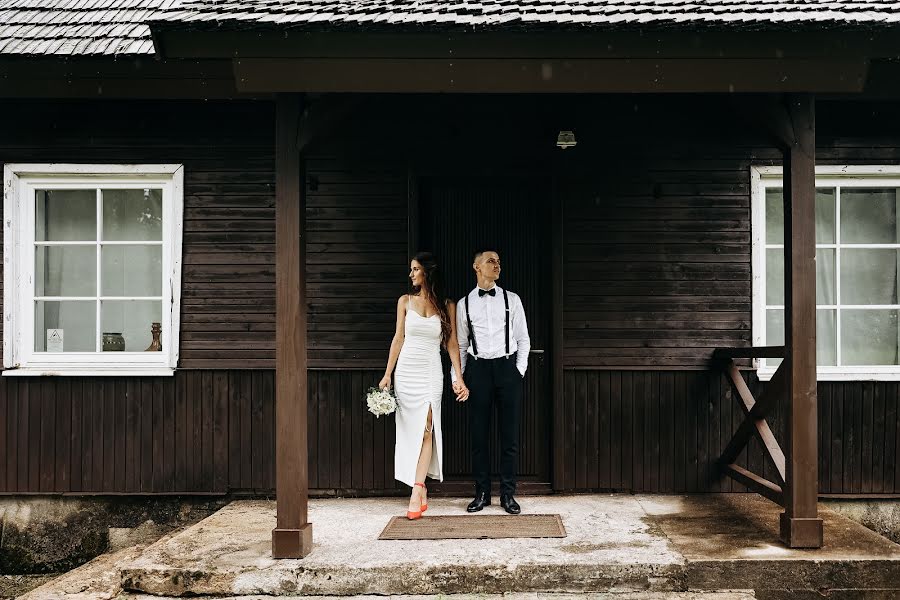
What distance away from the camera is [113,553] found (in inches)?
248

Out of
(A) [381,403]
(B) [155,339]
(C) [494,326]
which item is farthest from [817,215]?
(B) [155,339]

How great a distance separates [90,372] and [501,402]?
11.1 ft

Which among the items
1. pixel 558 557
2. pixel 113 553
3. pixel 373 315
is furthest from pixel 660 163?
pixel 113 553

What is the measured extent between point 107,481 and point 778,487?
5.21 meters

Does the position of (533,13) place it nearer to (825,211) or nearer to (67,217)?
(825,211)

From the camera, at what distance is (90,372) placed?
6.38 m

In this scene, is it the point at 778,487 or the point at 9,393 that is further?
the point at 9,393

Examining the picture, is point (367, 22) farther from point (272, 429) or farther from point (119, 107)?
point (272, 429)

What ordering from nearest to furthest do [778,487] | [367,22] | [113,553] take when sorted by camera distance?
[367,22]
[778,487]
[113,553]

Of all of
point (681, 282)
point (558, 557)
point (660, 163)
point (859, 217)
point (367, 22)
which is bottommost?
point (558, 557)

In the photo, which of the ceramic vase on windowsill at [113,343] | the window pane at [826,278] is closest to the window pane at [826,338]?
the window pane at [826,278]

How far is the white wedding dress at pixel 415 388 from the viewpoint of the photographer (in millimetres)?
5695

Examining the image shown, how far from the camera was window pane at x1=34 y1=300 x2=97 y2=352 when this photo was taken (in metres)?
6.53

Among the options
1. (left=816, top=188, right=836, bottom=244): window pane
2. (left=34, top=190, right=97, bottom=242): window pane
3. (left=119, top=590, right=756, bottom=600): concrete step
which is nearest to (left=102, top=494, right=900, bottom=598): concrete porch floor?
(left=119, top=590, right=756, bottom=600): concrete step
